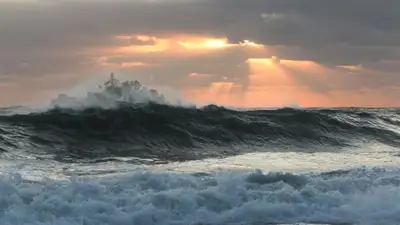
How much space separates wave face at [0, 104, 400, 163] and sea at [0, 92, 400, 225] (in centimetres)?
3

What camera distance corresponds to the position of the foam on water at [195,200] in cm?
646

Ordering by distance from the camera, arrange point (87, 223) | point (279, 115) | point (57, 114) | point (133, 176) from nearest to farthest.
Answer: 1. point (87, 223)
2. point (133, 176)
3. point (57, 114)
4. point (279, 115)

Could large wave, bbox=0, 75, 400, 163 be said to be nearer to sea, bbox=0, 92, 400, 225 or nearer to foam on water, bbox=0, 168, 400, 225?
sea, bbox=0, 92, 400, 225

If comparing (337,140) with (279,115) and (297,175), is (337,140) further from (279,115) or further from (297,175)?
(297,175)

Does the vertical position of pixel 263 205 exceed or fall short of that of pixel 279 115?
it falls short

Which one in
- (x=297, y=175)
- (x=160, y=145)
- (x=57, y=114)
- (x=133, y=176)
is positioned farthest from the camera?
(x=57, y=114)

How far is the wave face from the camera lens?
42.4ft

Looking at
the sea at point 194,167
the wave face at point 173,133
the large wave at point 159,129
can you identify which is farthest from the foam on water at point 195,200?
the large wave at point 159,129

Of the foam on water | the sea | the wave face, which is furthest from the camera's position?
the wave face

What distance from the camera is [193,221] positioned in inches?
258

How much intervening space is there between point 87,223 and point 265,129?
11606mm

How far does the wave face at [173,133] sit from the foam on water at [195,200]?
12.4ft

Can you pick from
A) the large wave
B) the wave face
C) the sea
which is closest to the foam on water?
the sea

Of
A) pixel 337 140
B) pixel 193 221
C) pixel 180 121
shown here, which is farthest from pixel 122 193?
pixel 337 140
